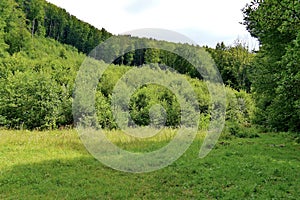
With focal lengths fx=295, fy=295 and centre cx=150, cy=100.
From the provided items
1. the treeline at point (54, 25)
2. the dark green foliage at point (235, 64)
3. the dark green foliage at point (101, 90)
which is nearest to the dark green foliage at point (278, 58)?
the dark green foliage at point (101, 90)

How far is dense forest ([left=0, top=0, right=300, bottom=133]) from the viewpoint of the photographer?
36.1 ft

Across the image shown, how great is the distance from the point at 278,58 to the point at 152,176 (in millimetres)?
10879


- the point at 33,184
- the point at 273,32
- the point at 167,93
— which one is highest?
the point at 273,32

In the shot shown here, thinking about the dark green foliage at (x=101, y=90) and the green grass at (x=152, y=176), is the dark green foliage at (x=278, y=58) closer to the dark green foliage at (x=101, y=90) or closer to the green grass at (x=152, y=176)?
the green grass at (x=152, y=176)

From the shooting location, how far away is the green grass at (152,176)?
8031mm

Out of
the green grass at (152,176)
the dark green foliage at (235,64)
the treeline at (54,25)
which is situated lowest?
the green grass at (152,176)

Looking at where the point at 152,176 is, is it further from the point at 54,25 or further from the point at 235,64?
the point at 54,25

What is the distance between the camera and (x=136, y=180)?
940cm

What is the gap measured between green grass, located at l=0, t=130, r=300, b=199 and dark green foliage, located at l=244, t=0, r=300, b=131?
8.18 feet

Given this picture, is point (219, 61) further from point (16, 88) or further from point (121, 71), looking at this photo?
point (16, 88)

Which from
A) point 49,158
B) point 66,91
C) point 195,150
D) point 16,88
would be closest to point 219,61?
point 66,91

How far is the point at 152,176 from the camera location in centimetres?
976

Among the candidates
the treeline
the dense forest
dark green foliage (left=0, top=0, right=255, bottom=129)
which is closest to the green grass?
the dense forest

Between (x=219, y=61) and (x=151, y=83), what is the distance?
28108mm
